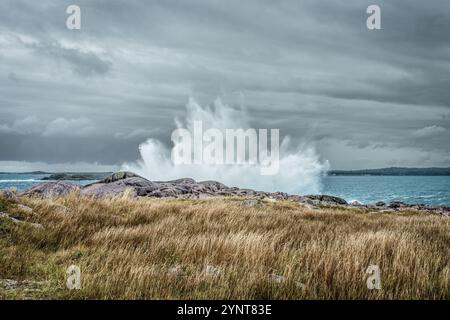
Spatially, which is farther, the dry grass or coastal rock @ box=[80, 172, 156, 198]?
coastal rock @ box=[80, 172, 156, 198]

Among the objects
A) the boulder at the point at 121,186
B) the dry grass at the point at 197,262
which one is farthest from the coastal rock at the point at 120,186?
the dry grass at the point at 197,262

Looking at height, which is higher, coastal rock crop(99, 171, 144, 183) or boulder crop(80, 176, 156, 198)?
coastal rock crop(99, 171, 144, 183)

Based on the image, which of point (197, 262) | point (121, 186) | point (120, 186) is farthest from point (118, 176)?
point (197, 262)

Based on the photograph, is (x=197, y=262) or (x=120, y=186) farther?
(x=120, y=186)

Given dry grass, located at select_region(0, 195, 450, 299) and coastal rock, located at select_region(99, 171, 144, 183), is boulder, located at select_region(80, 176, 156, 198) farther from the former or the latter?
dry grass, located at select_region(0, 195, 450, 299)

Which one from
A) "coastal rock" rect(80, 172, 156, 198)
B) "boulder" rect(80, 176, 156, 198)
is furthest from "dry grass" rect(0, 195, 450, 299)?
"boulder" rect(80, 176, 156, 198)

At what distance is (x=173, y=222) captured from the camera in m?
15.0

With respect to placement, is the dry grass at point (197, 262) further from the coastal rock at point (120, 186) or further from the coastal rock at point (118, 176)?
the coastal rock at point (118, 176)

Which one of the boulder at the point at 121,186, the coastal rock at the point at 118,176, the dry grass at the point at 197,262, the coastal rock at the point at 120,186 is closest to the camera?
the dry grass at the point at 197,262

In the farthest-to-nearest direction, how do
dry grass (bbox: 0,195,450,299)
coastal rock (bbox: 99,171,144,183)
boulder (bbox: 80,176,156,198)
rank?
coastal rock (bbox: 99,171,144,183) → boulder (bbox: 80,176,156,198) → dry grass (bbox: 0,195,450,299)

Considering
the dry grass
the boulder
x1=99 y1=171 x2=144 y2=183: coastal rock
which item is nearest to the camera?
the dry grass

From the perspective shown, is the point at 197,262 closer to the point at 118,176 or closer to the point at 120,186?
the point at 120,186

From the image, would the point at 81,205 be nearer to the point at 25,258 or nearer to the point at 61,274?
the point at 25,258
